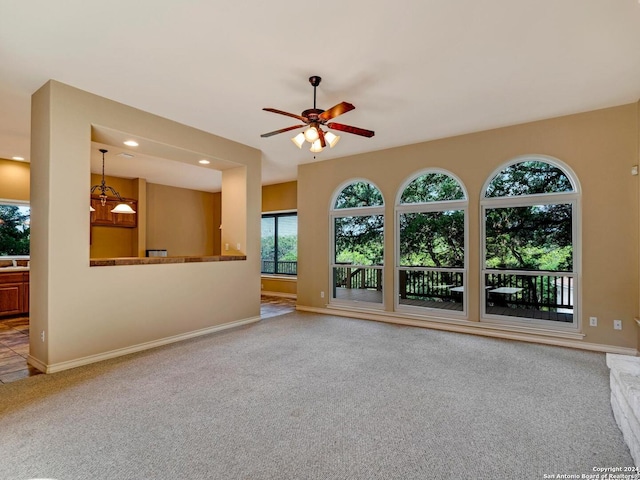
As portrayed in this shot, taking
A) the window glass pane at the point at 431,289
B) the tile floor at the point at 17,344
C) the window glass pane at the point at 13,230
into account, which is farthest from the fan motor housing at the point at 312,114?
the window glass pane at the point at 13,230

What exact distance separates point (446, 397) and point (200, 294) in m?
3.42

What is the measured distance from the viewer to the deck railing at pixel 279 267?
27.8ft

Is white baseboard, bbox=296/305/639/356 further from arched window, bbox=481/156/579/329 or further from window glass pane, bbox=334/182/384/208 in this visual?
window glass pane, bbox=334/182/384/208

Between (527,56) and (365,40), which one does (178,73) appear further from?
(527,56)

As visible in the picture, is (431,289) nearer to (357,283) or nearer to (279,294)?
(357,283)

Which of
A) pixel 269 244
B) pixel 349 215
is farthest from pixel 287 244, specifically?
pixel 349 215

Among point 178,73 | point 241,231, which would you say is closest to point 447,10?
point 178,73

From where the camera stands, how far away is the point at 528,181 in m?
4.59

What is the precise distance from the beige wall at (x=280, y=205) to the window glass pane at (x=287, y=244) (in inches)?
11.2

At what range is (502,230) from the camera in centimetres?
477

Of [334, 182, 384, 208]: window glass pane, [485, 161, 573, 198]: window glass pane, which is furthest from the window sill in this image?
[485, 161, 573, 198]: window glass pane

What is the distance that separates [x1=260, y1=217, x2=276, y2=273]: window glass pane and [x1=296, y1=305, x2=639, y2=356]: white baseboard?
2807mm

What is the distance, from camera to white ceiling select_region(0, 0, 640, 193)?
2.42m

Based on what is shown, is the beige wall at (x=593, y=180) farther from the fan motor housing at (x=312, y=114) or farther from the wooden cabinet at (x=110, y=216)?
the wooden cabinet at (x=110, y=216)
